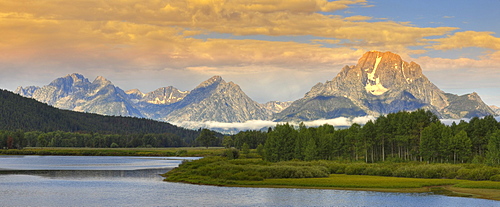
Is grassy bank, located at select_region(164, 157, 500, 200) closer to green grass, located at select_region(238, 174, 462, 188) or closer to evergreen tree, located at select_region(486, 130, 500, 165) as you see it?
green grass, located at select_region(238, 174, 462, 188)

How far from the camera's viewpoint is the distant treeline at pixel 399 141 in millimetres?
150125

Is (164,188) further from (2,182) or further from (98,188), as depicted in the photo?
(2,182)

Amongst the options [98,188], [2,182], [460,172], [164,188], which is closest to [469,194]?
[460,172]

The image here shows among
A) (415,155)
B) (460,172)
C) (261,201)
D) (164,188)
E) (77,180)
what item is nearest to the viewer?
(261,201)

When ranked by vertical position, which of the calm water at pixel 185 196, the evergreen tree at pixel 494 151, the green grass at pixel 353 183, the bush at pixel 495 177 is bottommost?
the calm water at pixel 185 196

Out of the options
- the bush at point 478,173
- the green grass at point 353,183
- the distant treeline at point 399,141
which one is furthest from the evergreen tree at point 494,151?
the green grass at point 353,183

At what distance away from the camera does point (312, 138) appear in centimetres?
18138

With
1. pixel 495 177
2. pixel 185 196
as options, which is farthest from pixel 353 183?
pixel 185 196

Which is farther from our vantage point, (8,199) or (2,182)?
(2,182)

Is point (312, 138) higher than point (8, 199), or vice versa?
point (312, 138)

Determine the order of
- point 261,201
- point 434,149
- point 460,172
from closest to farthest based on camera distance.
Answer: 1. point 261,201
2. point 460,172
3. point 434,149

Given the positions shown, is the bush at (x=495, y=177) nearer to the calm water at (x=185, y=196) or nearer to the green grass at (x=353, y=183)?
the green grass at (x=353, y=183)

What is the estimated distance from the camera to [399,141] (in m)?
168

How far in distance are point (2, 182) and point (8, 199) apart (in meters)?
33.6
